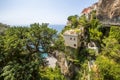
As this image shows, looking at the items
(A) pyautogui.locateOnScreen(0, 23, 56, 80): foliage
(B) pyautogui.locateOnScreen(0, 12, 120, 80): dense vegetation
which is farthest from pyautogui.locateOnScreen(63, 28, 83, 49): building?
(A) pyautogui.locateOnScreen(0, 23, 56, 80): foliage

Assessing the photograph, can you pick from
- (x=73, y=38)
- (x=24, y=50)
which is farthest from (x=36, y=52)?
(x=73, y=38)

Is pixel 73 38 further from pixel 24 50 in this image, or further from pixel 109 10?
pixel 24 50

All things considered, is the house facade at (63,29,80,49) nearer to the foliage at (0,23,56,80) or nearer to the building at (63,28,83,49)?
the building at (63,28,83,49)

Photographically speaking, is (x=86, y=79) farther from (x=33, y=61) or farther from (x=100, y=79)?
(x=33, y=61)

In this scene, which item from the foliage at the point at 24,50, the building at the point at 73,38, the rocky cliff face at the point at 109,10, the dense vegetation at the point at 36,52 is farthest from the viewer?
the building at the point at 73,38

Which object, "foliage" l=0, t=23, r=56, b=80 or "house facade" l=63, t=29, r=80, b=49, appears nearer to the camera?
"foliage" l=0, t=23, r=56, b=80

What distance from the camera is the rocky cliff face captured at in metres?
42.9

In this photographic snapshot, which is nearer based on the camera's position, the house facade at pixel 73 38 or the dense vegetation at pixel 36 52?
the dense vegetation at pixel 36 52

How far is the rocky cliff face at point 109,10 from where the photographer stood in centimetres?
4291

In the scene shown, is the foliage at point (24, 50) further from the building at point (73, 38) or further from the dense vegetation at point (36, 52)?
the building at point (73, 38)

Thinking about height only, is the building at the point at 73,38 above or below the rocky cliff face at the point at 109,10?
below

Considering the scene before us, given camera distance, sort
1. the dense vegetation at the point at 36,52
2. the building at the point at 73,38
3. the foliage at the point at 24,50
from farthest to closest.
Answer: the building at the point at 73,38
the dense vegetation at the point at 36,52
the foliage at the point at 24,50

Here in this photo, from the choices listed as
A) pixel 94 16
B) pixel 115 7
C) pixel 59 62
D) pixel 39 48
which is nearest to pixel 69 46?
Result: pixel 59 62

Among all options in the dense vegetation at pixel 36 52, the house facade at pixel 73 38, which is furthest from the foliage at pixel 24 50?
the house facade at pixel 73 38
